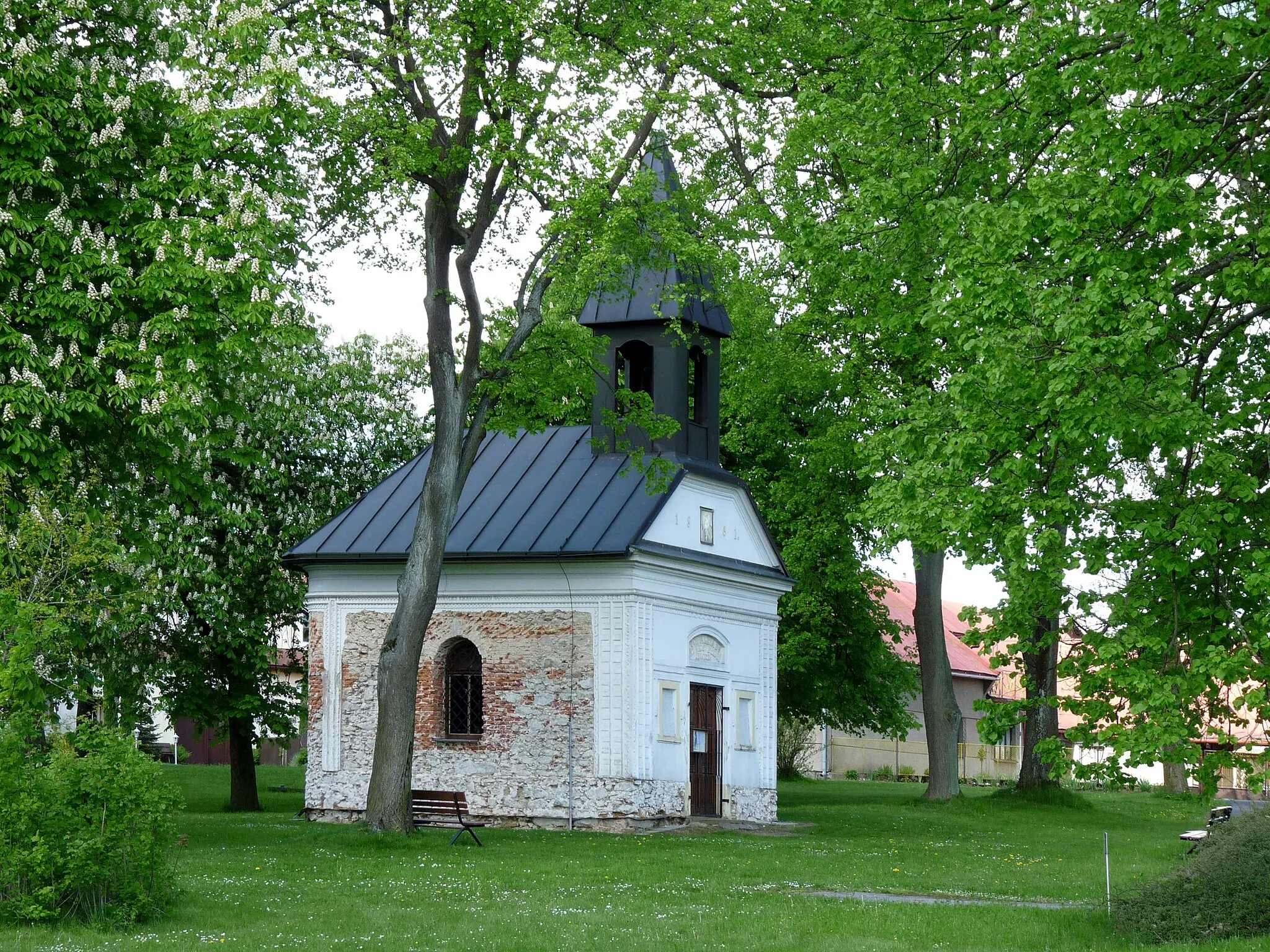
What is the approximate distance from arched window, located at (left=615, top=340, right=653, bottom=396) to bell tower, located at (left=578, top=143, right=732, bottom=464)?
1cm

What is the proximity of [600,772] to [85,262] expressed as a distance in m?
12.8

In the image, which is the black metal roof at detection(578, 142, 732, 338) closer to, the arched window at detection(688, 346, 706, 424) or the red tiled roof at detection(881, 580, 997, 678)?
the arched window at detection(688, 346, 706, 424)

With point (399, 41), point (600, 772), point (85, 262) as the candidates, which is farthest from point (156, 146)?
point (600, 772)

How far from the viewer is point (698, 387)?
29266 millimetres

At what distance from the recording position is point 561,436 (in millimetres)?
29984

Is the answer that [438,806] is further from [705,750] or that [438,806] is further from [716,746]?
[716,746]

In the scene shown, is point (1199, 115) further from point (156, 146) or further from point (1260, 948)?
point (156, 146)

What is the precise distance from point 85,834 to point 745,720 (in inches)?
678

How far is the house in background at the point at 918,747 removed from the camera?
5894 centimetres

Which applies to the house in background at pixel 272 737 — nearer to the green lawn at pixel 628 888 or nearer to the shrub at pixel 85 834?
the green lawn at pixel 628 888

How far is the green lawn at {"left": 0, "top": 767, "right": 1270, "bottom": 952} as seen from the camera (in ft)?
39.3

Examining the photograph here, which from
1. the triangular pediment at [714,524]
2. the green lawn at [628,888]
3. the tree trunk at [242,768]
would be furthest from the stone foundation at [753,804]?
the tree trunk at [242,768]

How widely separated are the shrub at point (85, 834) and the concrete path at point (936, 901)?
6523mm

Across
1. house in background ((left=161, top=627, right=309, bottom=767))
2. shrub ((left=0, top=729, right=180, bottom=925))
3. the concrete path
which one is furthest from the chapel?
shrub ((left=0, top=729, right=180, bottom=925))
